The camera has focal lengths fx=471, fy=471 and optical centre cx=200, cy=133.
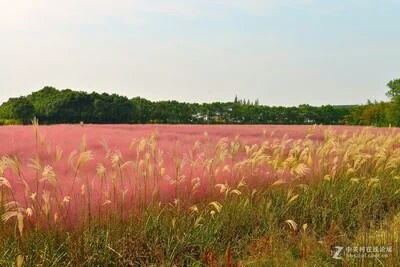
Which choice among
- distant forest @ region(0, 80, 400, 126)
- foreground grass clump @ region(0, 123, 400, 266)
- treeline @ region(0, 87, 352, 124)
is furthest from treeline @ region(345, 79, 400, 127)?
foreground grass clump @ region(0, 123, 400, 266)

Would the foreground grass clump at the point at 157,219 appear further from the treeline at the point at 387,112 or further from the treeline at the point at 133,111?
the treeline at the point at 133,111

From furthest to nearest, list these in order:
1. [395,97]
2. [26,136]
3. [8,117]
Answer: [8,117]
[395,97]
[26,136]

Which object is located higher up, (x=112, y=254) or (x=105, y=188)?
(x=105, y=188)

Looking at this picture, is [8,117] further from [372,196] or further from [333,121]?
[372,196]

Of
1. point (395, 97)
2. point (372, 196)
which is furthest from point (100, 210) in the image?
point (395, 97)

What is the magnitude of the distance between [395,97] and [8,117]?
53.8m

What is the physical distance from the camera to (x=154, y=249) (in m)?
4.32

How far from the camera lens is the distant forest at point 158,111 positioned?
53375 millimetres

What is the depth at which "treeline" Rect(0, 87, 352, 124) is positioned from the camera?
2361 inches

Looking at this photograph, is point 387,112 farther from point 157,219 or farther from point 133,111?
point 157,219

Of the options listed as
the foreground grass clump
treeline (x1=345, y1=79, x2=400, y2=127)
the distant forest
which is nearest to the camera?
the foreground grass clump

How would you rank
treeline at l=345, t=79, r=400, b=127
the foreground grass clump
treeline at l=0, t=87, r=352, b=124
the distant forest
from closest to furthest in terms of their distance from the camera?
the foreground grass clump → treeline at l=345, t=79, r=400, b=127 → the distant forest → treeline at l=0, t=87, r=352, b=124

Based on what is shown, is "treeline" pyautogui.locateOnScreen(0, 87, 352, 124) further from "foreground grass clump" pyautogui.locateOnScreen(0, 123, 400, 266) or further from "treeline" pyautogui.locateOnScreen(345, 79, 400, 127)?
"foreground grass clump" pyautogui.locateOnScreen(0, 123, 400, 266)

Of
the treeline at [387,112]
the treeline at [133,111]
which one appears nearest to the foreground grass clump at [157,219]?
the treeline at [387,112]
